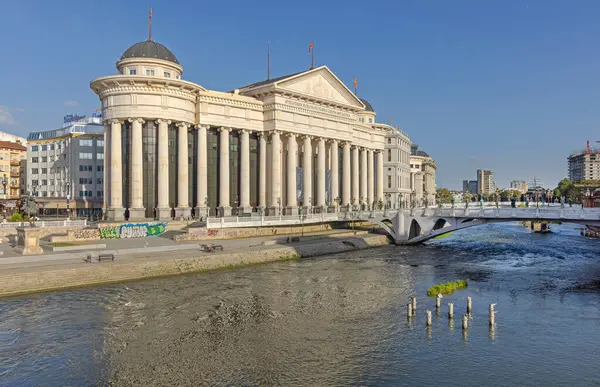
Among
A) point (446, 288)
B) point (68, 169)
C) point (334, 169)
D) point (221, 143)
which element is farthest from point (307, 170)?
point (68, 169)

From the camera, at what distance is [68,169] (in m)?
125

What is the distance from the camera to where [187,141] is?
88000mm

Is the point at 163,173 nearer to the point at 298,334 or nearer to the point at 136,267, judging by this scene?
the point at 136,267

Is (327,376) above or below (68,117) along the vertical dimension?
below

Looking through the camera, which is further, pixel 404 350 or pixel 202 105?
pixel 202 105

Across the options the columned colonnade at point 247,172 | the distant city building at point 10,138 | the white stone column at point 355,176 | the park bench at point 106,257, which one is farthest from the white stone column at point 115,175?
the distant city building at point 10,138

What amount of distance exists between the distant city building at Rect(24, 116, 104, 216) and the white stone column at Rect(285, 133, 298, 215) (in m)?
46.8

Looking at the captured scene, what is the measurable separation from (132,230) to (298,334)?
4693 centimetres

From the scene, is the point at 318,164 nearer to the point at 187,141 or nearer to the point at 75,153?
the point at 187,141

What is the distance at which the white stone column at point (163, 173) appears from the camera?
83062 millimetres

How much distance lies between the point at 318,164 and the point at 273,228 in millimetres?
30569

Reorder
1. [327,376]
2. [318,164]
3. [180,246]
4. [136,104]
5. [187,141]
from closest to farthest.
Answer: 1. [327,376]
2. [180,246]
3. [136,104]
4. [187,141]
5. [318,164]

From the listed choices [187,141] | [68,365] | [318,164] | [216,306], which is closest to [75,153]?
[187,141]

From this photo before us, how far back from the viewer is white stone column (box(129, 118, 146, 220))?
81.4m
